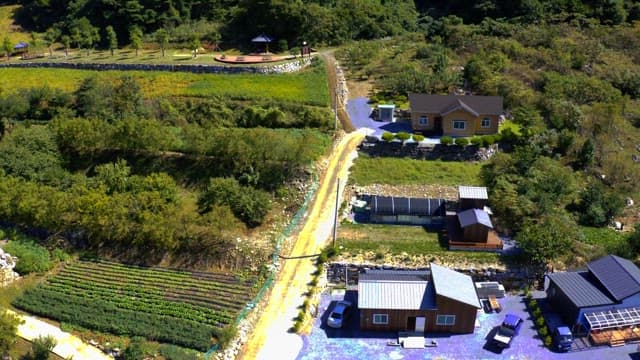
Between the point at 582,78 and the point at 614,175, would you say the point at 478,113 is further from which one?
the point at 582,78

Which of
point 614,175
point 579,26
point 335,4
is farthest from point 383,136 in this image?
point 579,26

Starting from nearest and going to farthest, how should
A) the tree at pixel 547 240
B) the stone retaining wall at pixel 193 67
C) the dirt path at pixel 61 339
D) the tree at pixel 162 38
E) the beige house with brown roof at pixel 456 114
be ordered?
1. the dirt path at pixel 61 339
2. the tree at pixel 547 240
3. the beige house with brown roof at pixel 456 114
4. the stone retaining wall at pixel 193 67
5. the tree at pixel 162 38

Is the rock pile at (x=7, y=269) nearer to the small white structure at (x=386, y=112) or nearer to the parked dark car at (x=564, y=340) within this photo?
the small white structure at (x=386, y=112)

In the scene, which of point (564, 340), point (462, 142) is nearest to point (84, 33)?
point (462, 142)

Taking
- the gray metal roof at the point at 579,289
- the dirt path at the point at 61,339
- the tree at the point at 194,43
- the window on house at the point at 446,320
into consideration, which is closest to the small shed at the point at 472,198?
the gray metal roof at the point at 579,289

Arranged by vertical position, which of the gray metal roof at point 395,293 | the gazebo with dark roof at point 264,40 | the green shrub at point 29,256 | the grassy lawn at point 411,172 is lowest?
the gray metal roof at point 395,293

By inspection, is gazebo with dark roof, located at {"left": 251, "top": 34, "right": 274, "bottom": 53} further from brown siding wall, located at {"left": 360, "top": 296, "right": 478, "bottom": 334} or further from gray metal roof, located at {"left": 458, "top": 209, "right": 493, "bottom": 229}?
brown siding wall, located at {"left": 360, "top": 296, "right": 478, "bottom": 334}

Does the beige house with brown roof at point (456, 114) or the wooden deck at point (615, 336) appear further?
the beige house with brown roof at point (456, 114)
